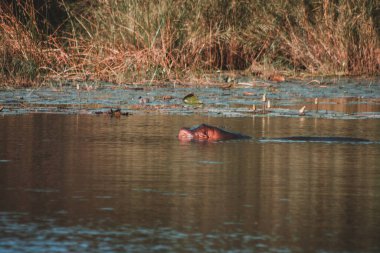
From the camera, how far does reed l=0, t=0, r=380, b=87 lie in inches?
671

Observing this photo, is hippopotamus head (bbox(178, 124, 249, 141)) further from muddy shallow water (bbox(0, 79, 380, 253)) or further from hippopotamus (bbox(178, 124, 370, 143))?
muddy shallow water (bbox(0, 79, 380, 253))

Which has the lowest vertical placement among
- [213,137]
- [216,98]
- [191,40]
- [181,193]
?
[181,193]

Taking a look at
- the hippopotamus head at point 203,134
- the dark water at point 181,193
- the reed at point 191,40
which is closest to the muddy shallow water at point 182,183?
the dark water at point 181,193

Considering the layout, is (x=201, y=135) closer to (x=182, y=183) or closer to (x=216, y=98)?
(x=182, y=183)

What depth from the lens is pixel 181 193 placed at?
6195 mm

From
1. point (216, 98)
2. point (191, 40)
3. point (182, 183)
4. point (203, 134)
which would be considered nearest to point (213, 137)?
point (203, 134)

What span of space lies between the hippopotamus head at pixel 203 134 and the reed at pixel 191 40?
296 inches

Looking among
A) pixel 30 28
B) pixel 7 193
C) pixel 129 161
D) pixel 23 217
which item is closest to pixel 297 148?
pixel 129 161

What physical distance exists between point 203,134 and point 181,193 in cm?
318

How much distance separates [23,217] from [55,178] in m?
1.44

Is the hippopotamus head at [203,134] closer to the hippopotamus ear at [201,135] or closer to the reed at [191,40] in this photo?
the hippopotamus ear at [201,135]

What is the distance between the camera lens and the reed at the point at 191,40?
17047 millimetres

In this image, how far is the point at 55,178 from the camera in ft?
22.3

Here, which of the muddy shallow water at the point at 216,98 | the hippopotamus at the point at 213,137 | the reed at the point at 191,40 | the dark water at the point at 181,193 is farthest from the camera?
the reed at the point at 191,40
